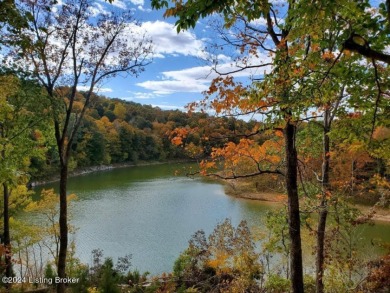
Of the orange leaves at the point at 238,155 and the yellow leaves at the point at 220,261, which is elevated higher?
the orange leaves at the point at 238,155

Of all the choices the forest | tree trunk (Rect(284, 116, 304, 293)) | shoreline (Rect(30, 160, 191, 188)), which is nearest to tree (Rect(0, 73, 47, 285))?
the forest

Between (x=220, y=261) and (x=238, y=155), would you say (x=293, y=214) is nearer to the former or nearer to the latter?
(x=238, y=155)

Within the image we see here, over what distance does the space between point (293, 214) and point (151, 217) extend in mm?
17021

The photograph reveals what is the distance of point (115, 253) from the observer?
14711 mm

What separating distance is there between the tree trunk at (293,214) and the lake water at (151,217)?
8967 millimetres

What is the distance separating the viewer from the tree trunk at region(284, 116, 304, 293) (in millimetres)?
4387

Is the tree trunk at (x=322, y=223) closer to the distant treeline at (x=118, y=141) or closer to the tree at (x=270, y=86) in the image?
the tree at (x=270, y=86)

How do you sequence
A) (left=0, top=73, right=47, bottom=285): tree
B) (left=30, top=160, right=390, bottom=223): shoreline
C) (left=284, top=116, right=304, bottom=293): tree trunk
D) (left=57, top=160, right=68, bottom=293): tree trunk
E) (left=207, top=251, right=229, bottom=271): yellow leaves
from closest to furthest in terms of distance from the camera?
(left=284, top=116, right=304, bottom=293): tree trunk → (left=0, top=73, right=47, bottom=285): tree → (left=57, top=160, right=68, bottom=293): tree trunk → (left=207, top=251, right=229, bottom=271): yellow leaves → (left=30, top=160, right=390, bottom=223): shoreline

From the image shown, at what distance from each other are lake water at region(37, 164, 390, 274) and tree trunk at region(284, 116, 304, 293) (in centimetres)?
897

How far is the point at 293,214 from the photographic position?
14.5ft

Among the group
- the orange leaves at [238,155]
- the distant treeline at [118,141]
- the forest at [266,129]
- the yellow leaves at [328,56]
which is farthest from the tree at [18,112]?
the distant treeline at [118,141]

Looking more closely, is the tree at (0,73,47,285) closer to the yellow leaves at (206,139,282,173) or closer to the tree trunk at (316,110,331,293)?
the yellow leaves at (206,139,282,173)

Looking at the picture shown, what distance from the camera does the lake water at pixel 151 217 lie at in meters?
15.0

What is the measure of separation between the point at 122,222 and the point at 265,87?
1754 centimetres
